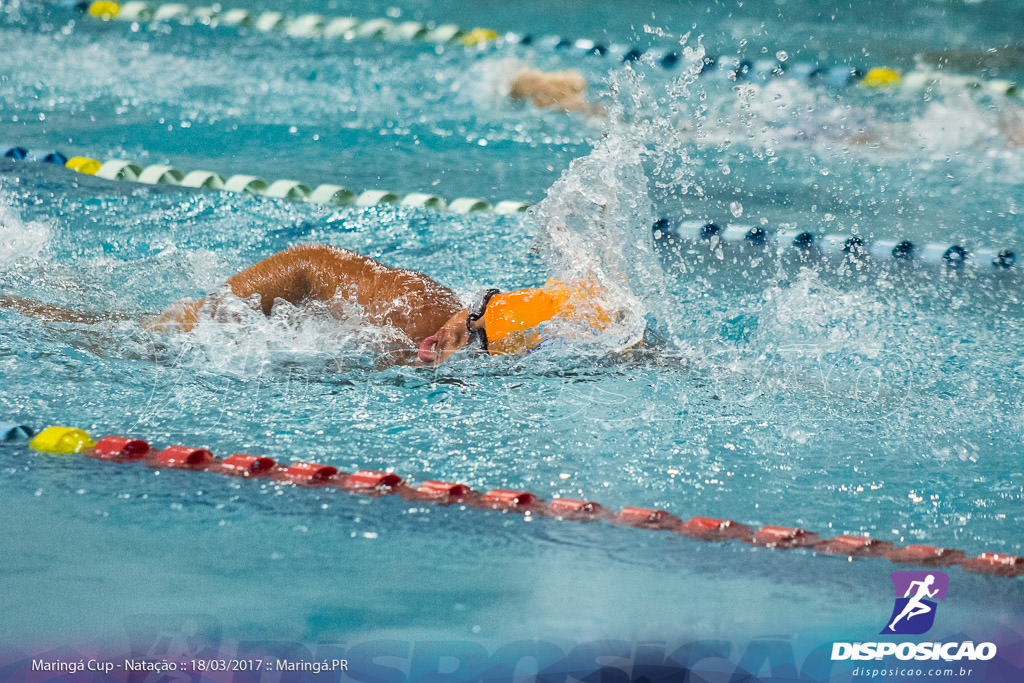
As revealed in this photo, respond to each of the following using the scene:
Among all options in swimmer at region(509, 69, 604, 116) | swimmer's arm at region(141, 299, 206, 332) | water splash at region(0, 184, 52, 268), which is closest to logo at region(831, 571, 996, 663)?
swimmer's arm at region(141, 299, 206, 332)

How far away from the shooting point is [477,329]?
2973 millimetres

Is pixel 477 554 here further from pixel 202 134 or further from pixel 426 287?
pixel 202 134

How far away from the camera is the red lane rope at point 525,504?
7.57 ft

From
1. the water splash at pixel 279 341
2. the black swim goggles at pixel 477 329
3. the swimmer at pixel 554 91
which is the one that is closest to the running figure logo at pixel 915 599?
the black swim goggles at pixel 477 329

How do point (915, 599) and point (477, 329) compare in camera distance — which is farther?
point (477, 329)

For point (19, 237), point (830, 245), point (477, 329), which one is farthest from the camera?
point (830, 245)

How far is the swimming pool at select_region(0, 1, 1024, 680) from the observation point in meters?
2.16

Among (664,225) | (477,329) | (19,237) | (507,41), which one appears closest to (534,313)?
(477,329)

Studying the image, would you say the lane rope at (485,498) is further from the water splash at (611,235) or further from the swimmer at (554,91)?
the swimmer at (554,91)

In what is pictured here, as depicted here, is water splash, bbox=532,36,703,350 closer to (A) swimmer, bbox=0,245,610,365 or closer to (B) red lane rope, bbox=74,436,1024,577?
(A) swimmer, bbox=0,245,610,365

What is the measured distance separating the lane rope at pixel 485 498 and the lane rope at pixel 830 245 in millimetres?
2146

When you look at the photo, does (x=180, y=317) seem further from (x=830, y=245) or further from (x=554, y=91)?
(x=554, y=91)

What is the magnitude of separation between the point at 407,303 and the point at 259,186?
2206 millimetres

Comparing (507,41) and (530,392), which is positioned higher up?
(507,41)
